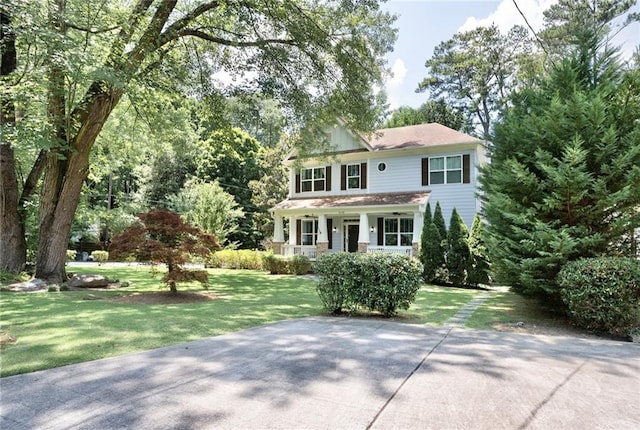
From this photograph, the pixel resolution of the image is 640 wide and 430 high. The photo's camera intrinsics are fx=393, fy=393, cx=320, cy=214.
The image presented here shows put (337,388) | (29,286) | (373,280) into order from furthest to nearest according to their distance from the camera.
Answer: (29,286), (373,280), (337,388)

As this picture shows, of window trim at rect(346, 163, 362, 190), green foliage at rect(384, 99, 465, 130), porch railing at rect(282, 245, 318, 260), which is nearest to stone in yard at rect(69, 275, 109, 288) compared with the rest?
porch railing at rect(282, 245, 318, 260)

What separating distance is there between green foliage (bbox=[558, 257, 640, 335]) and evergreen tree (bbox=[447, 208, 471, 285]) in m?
8.67

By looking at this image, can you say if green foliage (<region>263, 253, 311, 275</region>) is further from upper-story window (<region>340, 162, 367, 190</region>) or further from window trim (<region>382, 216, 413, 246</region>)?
upper-story window (<region>340, 162, 367, 190</region>)

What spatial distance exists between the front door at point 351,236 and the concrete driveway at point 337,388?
1681cm

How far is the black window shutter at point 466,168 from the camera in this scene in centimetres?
1898

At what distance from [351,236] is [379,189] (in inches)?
124

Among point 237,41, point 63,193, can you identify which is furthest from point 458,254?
point 63,193

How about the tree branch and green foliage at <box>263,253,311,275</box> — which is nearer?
the tree branch

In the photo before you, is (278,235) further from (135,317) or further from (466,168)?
(135,317)

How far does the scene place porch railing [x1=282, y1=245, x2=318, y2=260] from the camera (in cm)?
2216

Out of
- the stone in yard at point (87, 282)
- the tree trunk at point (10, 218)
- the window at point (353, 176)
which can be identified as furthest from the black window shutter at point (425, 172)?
the tree trunk at point (10, 218)

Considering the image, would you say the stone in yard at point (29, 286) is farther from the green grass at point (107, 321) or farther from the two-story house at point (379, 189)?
the two-story house at point (379, 189)

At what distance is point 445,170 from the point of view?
19.6 metres

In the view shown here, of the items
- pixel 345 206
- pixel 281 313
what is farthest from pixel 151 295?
pixel 345 206
